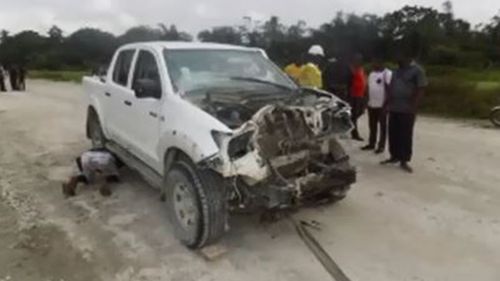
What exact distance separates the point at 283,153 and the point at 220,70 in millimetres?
1529

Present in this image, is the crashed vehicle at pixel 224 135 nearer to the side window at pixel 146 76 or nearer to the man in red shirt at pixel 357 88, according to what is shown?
the side window at pixel 146 76

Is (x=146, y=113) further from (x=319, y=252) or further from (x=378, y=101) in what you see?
(x=378, y=101)

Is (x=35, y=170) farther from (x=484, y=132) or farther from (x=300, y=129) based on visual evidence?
(x=484, y=132)

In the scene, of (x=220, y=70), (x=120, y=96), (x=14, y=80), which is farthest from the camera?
(x=14, y=80)

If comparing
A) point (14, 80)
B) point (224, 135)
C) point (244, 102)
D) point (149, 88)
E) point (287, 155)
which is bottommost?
point (14, 80)

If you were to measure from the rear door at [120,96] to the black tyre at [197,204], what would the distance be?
1805 mm

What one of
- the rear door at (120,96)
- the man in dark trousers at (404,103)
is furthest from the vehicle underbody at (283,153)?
the man in dark trousers at (404,103)

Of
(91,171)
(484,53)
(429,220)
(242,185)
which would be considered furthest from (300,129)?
(484,53)

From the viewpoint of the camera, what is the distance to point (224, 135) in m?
5.27

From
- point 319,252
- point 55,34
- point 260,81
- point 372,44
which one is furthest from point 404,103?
point 55,34

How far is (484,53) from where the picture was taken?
4359cm

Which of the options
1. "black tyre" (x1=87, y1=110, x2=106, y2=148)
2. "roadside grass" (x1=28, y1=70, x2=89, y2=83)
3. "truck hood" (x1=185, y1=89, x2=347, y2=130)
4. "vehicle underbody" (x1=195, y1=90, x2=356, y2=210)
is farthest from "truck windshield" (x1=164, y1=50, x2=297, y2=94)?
"roadside grass" (x1=28, y1=70, x2=89, y2=83)

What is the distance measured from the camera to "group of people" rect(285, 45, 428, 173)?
28.0ft

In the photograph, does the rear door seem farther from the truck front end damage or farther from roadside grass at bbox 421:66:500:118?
roadside grass at bbox 421:66:500:118
